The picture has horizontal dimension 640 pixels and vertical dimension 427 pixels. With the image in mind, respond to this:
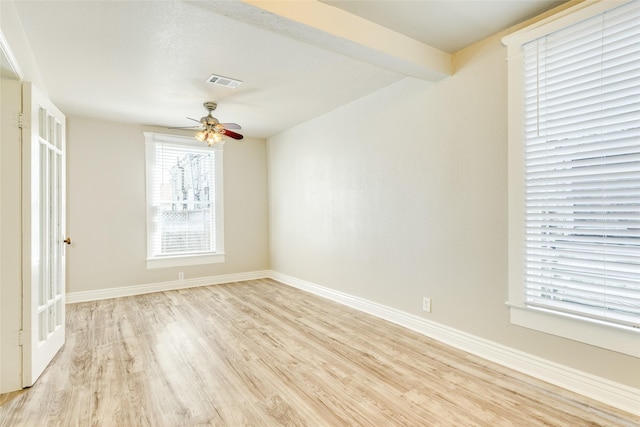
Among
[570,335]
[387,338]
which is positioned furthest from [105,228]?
[570,335]

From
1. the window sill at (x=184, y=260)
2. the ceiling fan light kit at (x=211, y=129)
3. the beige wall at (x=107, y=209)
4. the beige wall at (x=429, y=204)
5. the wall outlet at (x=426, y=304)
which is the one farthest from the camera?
the window sill at (x=184, y=260)

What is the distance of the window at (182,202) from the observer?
5043 mm

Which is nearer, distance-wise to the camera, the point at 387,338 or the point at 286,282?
the point at 387,338

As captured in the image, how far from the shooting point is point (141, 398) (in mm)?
2137

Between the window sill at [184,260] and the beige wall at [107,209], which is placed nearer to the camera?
the beige wall at [107,209]

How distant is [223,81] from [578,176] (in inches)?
122

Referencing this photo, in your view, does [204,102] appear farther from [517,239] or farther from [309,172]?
[517,239]

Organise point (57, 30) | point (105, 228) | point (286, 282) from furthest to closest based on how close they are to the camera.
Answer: point (286, 282) < point (105, 228) < point (57, 30)

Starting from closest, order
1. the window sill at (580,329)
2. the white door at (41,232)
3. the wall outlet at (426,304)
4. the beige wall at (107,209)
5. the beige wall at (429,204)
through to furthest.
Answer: the window sill at (580,329) → the white door at (41,232) → the beige wall at (429,204) → the wall outlet at (426,304) → the beige wall at (107,209)

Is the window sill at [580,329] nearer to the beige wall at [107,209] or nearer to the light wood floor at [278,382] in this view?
the light wood floor at [278,382]

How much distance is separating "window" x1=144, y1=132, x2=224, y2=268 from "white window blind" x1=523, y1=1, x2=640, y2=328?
4617 mm

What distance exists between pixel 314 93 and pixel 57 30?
228 cm

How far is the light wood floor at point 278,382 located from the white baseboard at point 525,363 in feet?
0.23

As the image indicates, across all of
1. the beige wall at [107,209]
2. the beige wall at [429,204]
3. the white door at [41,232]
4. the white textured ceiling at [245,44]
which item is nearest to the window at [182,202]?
the beige wall at [107,209]
